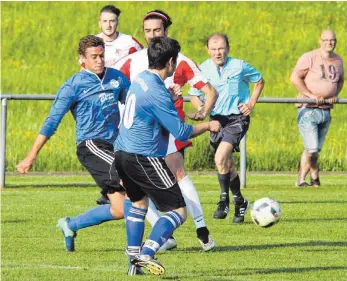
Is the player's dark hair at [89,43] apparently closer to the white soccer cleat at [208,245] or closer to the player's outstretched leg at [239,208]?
the white soccer cleat at [208,245]

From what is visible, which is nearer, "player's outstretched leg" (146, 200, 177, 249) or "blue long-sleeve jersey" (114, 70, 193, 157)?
"blue long-sleeve jersey" (114, 70, 193, 157)

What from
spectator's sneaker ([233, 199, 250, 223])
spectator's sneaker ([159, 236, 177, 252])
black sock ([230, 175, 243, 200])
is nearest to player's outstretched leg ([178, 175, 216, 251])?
spectator's sneaker ([159, 236, 177, 252])

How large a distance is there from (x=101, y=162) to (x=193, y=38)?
2466 centimetres

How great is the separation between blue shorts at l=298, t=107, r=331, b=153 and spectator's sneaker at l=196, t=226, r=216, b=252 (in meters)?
7.98

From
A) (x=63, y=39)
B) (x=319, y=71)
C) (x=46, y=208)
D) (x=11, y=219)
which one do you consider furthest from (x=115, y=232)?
(x=63, y=39)

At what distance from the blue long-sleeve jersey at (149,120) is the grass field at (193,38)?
15.8 meters

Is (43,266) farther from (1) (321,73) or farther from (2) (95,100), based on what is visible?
(1) (321,73)

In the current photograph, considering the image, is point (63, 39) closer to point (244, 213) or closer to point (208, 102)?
point (244, 213)

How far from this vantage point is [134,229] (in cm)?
1041

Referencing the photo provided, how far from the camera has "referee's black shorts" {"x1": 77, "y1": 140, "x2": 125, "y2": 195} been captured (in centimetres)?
1169

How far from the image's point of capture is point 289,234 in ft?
43.7

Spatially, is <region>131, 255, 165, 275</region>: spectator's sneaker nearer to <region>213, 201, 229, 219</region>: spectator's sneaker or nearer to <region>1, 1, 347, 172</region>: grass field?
<region>213, 201, 229, 219</region>: spectator's sneaker

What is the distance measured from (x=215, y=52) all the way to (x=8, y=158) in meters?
8.25

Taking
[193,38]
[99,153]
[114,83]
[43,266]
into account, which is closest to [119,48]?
[114,83]
